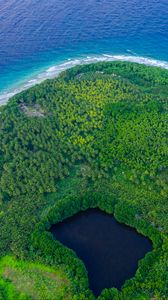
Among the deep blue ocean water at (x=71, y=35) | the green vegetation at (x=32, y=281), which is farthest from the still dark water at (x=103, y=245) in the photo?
the deep blue ocean water at (x=71, y=35)

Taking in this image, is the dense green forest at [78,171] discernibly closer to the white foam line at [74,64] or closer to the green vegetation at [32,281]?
the green vegetation at [32,281]

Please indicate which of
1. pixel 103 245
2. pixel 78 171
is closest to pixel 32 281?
pixel 103 245

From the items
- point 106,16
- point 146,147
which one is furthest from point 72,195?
point 106,16

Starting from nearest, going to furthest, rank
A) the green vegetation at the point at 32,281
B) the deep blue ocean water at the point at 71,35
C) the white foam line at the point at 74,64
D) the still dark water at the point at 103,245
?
the green vegetation at the point at 32,281 < the still dark water at the point at 103,245 < the white foam line at the point at 74,64 < the deep blue ocean water at the point at 71,35

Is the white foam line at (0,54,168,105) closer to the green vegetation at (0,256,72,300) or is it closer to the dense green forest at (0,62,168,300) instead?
the dense green forest at (0,62,168,300)

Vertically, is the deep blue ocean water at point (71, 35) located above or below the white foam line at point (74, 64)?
above

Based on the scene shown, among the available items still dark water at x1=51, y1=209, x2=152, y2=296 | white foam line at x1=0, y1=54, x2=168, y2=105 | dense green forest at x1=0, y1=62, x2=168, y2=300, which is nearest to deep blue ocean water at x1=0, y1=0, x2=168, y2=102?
white foam line at x1=0, y1=54, x2=168, y2=105
